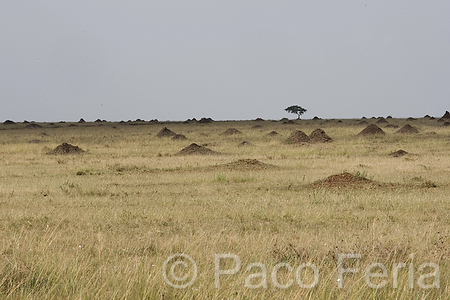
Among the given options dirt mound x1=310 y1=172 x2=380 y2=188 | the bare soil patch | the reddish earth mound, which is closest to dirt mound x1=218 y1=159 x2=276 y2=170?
the bare soil patch

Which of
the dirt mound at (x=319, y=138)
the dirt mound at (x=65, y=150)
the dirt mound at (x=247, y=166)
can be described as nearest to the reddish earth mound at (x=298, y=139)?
the dirt mound at (x=319, y=138)

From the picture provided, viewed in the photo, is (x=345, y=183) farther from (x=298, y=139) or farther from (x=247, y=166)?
(x=298, y=139)

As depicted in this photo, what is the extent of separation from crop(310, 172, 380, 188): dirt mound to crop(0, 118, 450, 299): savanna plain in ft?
0.22

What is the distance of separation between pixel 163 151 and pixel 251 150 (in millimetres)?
6116

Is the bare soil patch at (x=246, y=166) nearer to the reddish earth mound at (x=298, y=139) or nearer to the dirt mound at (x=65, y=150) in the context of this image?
the dirt mound at (x=65, y=150)

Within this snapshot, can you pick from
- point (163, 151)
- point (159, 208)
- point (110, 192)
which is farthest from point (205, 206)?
point (163, 151)

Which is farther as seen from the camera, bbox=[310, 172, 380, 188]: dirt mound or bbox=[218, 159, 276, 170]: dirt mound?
bbox=[218, 159, 276, 170]: dirt mound

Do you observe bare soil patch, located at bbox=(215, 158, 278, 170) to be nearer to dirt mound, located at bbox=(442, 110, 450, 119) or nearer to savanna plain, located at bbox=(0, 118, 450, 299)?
savanna plain, located at bbox=(0, 118, 450, 299)

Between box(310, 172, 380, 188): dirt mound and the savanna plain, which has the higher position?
box(310, 172, 380, 188): dirt mound

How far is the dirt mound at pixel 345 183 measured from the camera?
57.1 ft

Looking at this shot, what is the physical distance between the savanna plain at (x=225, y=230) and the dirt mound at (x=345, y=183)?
0.22 ft

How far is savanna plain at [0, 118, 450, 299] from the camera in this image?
208 inches

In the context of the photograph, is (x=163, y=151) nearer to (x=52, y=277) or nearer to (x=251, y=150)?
(x=251, y=150)

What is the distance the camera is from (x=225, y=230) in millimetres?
9992
